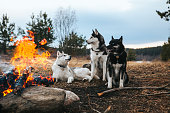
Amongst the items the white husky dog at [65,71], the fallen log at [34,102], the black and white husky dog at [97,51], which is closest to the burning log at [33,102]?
the fallen log at [34,102]

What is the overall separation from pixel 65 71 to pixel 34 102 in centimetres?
405

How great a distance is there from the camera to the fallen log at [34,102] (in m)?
3.66

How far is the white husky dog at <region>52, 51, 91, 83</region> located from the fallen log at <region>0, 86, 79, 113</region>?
355cm

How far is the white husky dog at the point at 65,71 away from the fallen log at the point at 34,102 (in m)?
3.55

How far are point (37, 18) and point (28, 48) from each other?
26.8 metres

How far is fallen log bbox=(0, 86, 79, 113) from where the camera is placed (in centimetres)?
366

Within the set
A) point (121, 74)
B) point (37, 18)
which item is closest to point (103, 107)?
point (121, 74)

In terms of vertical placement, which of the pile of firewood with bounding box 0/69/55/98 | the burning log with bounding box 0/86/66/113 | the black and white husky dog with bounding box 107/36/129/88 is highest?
the black and white husky dog with bounding box 107/36/129/88

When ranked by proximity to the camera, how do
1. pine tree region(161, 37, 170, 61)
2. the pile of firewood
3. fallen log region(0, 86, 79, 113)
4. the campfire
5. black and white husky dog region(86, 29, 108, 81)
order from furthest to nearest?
pine tree region(161, 37, 170, 61) < black and white husky dog region(86, 29, 108, 81) < the campfire < the pile of firewood < fallen log region(0, 86, 79, 113)

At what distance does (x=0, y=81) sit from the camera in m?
4.99

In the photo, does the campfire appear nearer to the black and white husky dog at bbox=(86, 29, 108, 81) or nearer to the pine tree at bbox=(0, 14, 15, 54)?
the black and white husky dog at bbox=(86, 29, 108, 81)

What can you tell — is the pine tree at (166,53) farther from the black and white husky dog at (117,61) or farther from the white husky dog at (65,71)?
the black and white husky dog at (117,61)

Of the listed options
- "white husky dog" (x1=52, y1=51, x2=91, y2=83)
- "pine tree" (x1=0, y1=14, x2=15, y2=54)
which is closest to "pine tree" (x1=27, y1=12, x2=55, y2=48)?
"pine tree" (x1=0, y1=14, x2=15, y2=54)

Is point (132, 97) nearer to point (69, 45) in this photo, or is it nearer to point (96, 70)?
point (96, 70)
